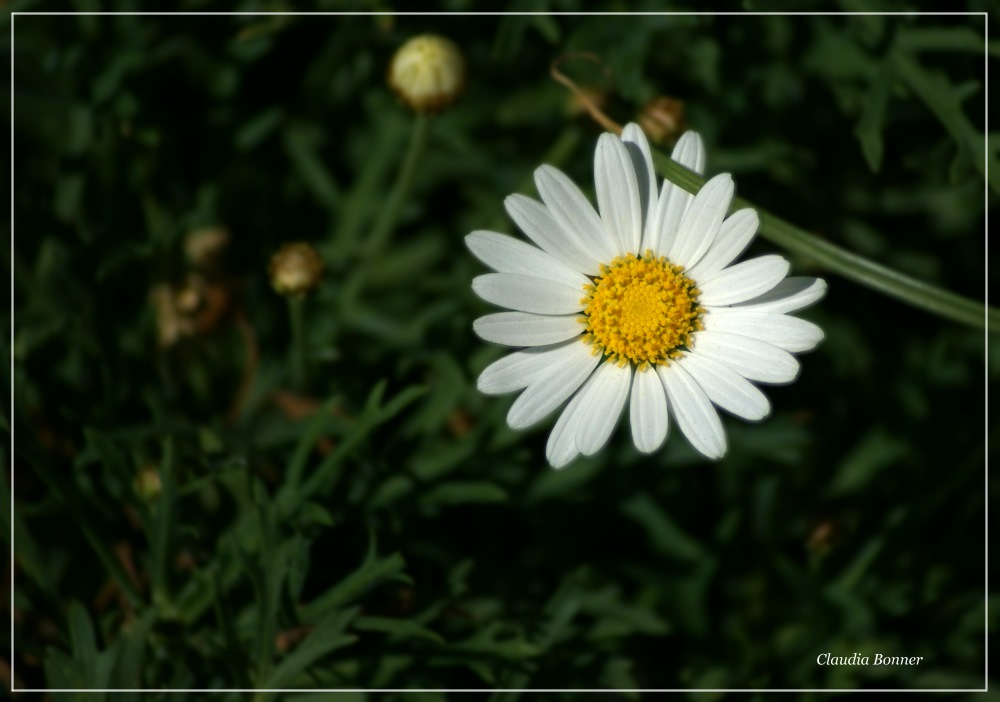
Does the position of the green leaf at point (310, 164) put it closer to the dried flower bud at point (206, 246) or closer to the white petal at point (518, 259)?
the dried flower bud at point (206, 246)

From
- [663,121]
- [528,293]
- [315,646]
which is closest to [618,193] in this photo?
[528,293]

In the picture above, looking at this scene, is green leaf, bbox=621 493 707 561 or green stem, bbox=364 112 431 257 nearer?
green stem, bbox=364 112 431 257

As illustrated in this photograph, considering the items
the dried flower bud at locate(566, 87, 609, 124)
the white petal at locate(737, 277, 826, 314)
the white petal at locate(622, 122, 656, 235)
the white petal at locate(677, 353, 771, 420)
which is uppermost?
the dried flower bud at locate(566, 87, 609, 124)

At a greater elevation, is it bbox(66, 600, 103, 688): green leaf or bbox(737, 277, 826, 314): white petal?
bbox(737, 277, 826, 314): white petal

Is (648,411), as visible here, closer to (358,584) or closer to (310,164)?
(358,584)

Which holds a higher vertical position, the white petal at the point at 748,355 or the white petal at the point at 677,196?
the white petal at the point at 677,196

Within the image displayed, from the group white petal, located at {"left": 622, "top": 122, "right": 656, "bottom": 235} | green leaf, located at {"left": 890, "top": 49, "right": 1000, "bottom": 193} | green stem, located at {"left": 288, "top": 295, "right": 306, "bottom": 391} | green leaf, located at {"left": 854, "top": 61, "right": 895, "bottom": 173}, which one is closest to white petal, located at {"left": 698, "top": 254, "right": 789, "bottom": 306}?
white petal, located at {"left": 622, "top": 122, "right": 656, "bottom": 235}

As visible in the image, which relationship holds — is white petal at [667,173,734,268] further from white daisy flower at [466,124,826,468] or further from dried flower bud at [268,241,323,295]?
dried flower bud at [268,241,323,295]

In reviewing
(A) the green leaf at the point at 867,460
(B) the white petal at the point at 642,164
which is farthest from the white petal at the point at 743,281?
(A) the green leaf at the point at 867,460
